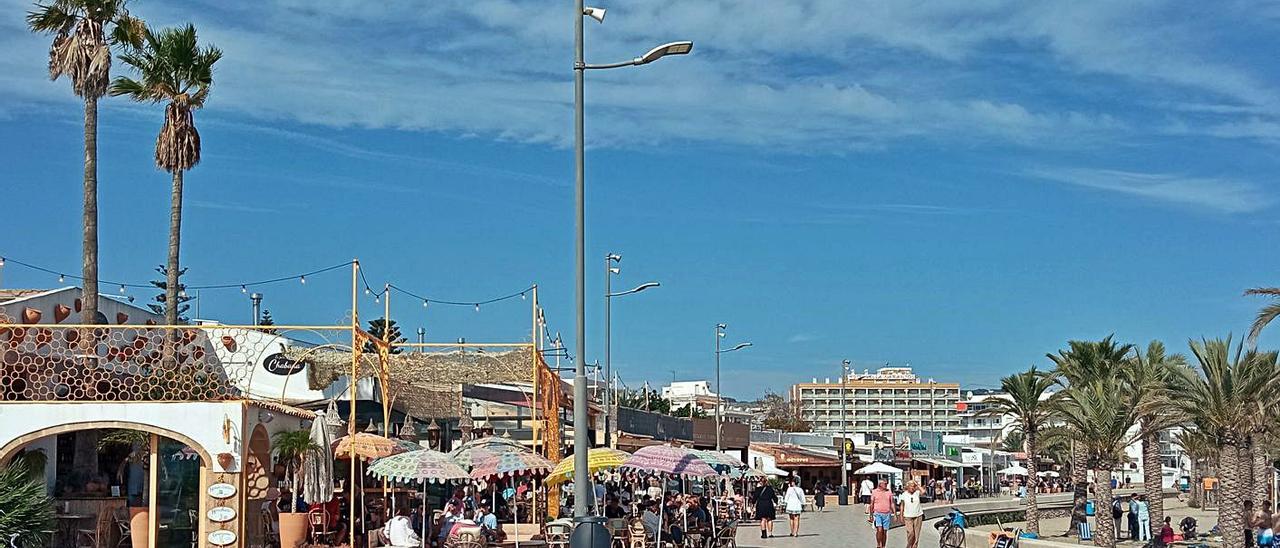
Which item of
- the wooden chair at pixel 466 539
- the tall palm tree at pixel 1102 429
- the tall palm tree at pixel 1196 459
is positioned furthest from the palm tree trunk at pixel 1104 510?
the wooden chair at pixel 466 539

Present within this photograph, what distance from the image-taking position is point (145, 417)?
20688 mm

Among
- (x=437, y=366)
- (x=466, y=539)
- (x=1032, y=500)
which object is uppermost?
(x=437, y=366)

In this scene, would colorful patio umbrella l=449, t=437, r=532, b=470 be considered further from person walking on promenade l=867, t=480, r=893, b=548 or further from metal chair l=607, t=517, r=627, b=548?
person walking on promenade l=867, t=480, r=893, b=548

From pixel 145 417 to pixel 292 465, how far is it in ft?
17.7

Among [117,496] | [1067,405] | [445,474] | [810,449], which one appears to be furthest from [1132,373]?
[810,449]

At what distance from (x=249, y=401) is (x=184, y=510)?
12.1ft

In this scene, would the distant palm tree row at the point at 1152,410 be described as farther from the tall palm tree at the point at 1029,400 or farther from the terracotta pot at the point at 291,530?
the terracotta pot at the point at 291,530

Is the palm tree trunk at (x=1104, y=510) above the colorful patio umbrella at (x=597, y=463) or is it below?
below

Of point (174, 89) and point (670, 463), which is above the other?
point (174, 89)

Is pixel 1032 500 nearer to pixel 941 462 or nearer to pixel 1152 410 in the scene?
pixel 1152 410

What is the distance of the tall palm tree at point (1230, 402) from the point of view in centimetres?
2820

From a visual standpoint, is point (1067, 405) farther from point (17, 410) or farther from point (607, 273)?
point (17, 410)

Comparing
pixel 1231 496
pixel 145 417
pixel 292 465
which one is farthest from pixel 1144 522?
pixel 145 417

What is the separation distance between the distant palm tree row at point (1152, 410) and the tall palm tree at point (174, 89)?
2242cm
